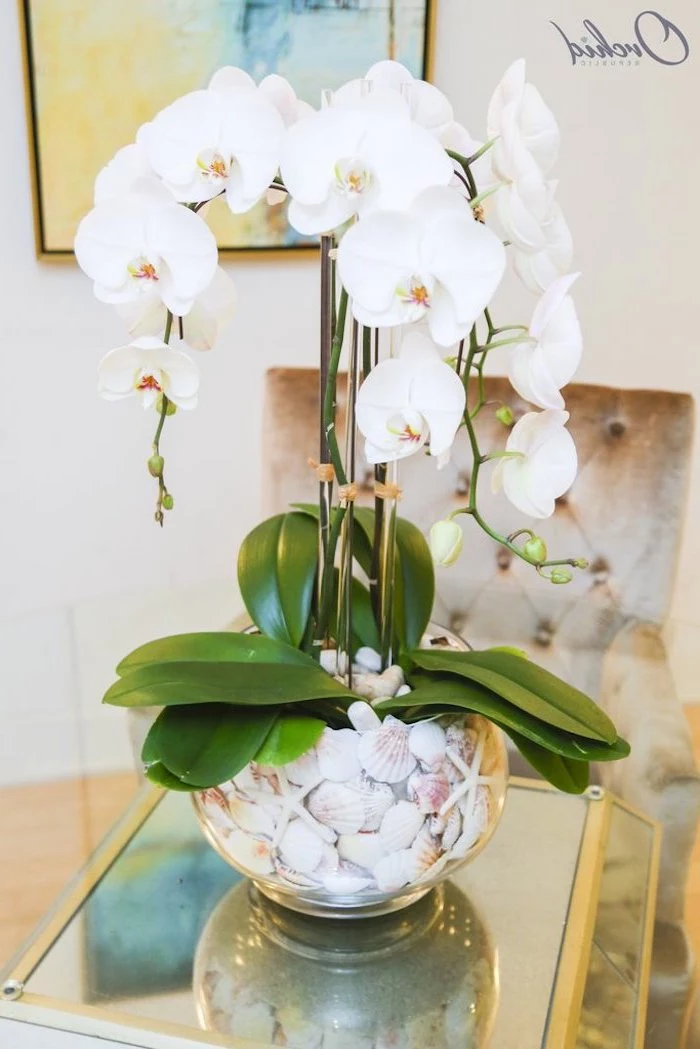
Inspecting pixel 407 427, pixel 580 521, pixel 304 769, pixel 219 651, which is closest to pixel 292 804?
pixel 304 769

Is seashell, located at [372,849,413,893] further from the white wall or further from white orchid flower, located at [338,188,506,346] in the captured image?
the white wall

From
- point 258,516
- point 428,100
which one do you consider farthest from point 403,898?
point 258,516

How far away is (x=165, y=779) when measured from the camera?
67cm

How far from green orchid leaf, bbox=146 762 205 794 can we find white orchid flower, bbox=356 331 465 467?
0.24 metres

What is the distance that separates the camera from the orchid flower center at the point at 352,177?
0.59 metres

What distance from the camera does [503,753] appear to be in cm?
77

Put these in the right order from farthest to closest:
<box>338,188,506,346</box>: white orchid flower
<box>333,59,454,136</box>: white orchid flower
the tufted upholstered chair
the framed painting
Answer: the framed painting < the tufted upholstered chair < <box>333,59,454,136</box>: white orchid flower < <box>338,188,506,346</box>: white orchid flower

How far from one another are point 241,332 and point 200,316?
1172 millimetres

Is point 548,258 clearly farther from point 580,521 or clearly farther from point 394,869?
point 580,521

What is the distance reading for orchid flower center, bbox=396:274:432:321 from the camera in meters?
0.58

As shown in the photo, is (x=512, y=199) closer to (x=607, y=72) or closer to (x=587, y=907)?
(x=587, y=907)

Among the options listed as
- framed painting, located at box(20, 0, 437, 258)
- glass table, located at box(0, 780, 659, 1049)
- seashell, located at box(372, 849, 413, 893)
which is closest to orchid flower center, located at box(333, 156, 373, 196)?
seashell, located at box(372, 849, 413, 893)

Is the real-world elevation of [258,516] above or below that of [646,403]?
below

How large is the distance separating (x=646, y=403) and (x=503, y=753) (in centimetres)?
80
